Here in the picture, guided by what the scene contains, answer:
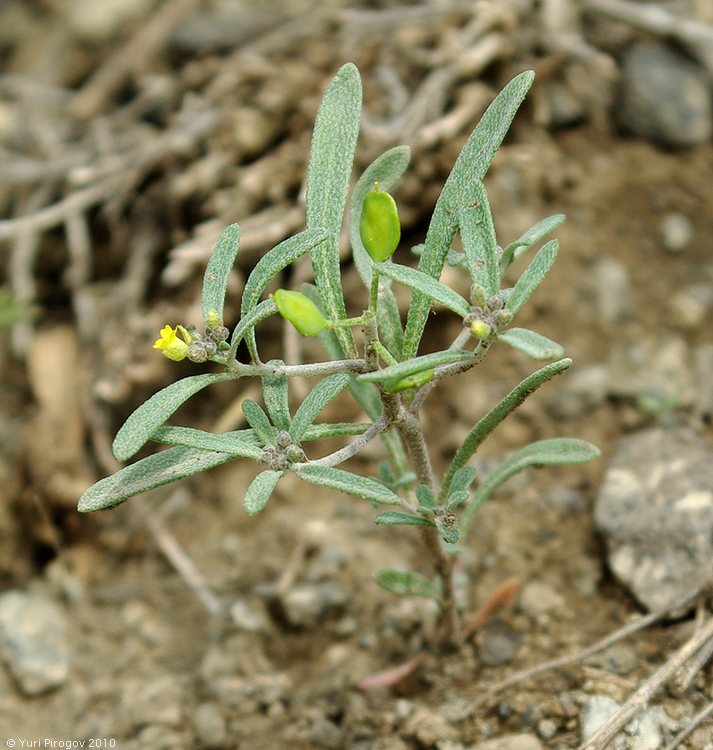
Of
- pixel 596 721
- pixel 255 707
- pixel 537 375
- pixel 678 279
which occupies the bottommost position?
pixel 255 707

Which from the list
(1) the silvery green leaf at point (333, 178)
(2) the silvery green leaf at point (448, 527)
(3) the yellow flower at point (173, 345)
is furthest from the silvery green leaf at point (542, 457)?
(3) the yellow flower at point (173, 345)

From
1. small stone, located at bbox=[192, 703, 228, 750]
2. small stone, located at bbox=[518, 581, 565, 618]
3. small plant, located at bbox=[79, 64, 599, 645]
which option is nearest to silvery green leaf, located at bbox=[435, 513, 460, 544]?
small plant, located at bbox=[79, 64, 599, 645]

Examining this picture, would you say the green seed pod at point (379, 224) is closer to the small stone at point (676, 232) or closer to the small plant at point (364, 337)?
the small plant at point (364, 337)

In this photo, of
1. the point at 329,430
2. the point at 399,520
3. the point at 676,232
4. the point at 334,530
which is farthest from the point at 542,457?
the point at 676,232

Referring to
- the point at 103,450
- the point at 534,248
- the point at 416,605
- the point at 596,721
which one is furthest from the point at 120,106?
the point at 596,721

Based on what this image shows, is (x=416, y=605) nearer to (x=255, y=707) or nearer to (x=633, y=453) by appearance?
(x=255, y=707)

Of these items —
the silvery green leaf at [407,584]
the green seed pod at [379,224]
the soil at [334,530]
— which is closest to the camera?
the green seed pod at [379,224]
